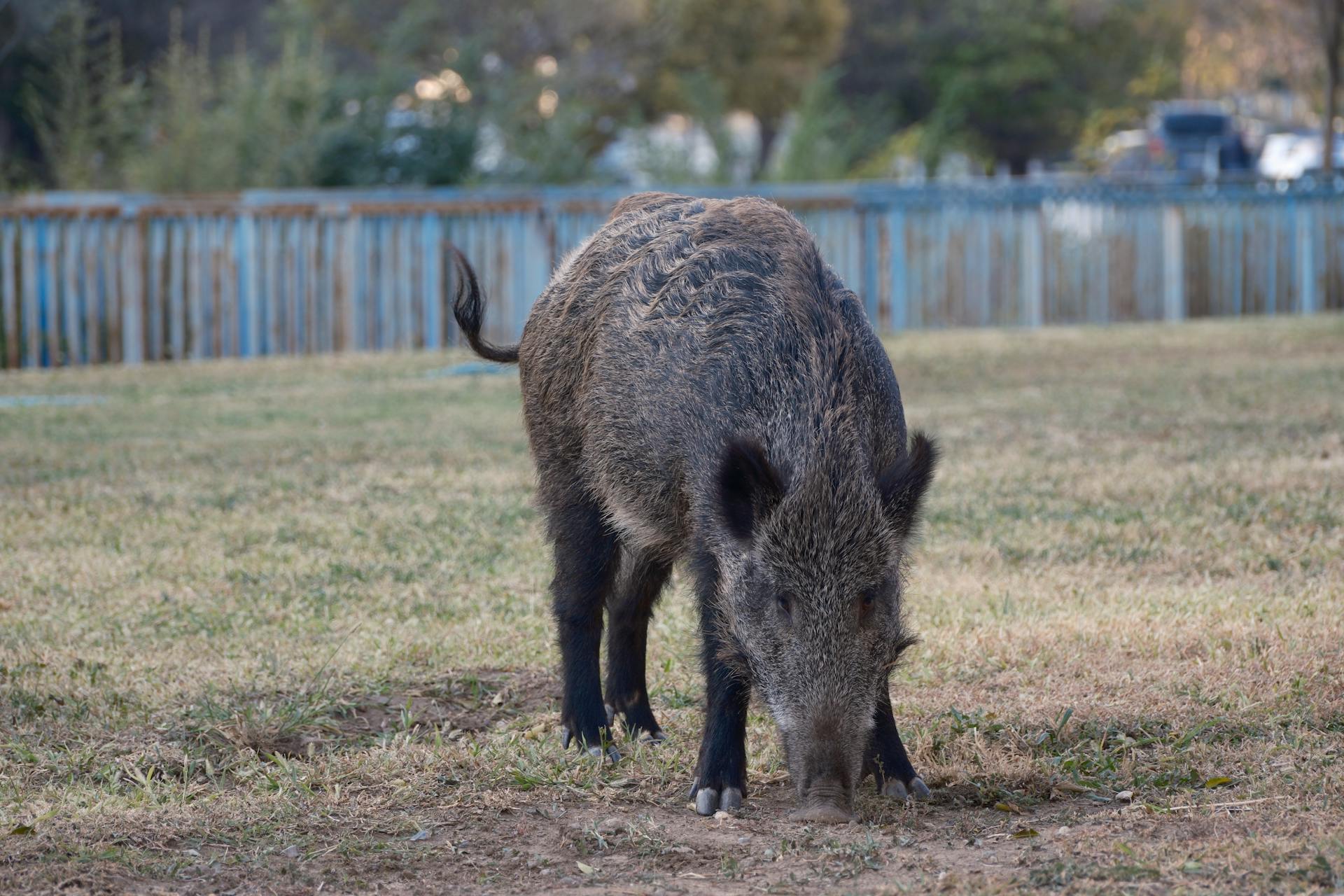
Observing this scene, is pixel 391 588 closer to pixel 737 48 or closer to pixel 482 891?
pixel 482 891

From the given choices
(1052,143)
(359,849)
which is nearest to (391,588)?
(359,849)

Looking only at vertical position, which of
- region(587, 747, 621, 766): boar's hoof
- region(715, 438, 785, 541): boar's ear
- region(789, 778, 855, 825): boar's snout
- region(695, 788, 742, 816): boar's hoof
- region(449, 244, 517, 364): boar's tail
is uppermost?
region(449, 244, 517, 364): boar's tail

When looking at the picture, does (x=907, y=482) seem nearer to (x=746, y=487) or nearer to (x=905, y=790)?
(x=746, y=487)

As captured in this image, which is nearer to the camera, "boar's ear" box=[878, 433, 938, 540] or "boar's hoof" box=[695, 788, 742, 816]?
"boar's ear" box=[878, 433, 938, 540]

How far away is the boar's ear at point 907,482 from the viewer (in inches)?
147

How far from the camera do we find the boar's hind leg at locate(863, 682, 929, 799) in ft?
13.4

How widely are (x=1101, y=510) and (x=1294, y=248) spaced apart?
35.5 feet

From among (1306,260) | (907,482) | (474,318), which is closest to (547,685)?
(474,318)

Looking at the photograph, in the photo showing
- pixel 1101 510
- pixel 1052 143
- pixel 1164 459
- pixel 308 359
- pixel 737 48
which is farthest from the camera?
pixel 1052 143

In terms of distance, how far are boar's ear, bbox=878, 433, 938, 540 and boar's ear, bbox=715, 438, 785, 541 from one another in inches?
9.9

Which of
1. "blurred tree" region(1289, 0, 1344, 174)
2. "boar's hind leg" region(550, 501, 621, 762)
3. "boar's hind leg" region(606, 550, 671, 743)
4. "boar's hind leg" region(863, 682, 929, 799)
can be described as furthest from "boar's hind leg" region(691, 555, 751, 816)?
"blurred tree" region(1289, 0, 1344, 174)

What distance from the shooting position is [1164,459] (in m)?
8.66

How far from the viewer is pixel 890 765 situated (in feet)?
13.4

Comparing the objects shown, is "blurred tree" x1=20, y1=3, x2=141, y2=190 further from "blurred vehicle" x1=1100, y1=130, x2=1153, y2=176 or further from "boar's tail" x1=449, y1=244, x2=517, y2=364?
"blurred vehicle" x1=1100, y1=130, x2=1153, y2=176
